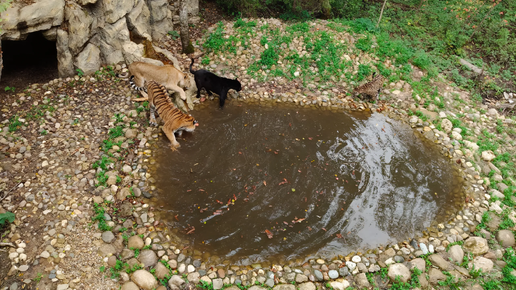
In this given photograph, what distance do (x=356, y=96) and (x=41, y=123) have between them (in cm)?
823

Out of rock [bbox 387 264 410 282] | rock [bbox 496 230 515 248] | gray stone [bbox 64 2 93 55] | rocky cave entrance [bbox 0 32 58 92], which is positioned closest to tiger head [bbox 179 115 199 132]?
gray stone [bbox 64 2 93 55]

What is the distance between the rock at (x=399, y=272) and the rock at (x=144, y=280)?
3778 mm

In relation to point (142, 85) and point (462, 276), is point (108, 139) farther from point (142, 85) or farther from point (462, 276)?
point (462, 276)

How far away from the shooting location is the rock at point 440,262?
5.07 m

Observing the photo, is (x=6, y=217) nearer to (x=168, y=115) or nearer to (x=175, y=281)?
(x=175, y=281)

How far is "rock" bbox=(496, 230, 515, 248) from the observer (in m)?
5.49

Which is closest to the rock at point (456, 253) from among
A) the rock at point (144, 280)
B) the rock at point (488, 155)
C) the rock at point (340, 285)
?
the rock at point (340, 285)

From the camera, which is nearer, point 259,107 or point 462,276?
point 462,276

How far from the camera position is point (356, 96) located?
907 centimetres

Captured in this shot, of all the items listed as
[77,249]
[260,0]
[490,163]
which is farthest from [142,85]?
[490,163]

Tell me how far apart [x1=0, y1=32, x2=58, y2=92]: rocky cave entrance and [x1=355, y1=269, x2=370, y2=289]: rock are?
8.35 metres

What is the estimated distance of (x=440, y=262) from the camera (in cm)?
511

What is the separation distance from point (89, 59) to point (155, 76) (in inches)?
83.0

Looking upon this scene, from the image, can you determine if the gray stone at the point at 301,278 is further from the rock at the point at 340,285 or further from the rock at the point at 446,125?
the rock at the point at 446,125
